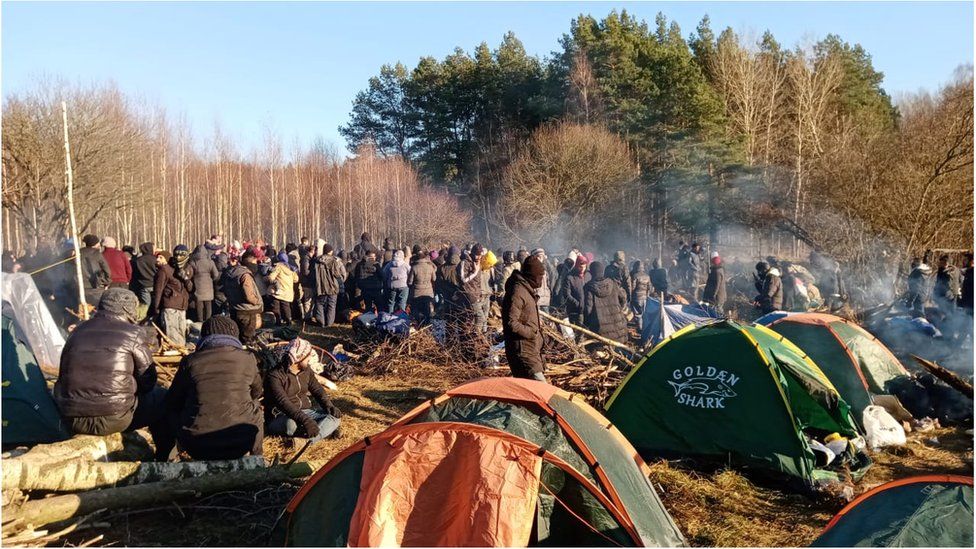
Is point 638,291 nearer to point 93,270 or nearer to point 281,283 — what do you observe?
point 281,283

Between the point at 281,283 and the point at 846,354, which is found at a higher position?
the point at 281,283

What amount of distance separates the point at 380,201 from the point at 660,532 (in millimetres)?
32758

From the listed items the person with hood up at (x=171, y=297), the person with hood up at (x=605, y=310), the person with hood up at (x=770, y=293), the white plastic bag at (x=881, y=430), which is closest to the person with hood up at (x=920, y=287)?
the person with hood up at (x=770, y=293)

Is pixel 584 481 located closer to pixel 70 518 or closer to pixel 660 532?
pixel 660 532

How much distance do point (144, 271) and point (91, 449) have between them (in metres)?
7.22

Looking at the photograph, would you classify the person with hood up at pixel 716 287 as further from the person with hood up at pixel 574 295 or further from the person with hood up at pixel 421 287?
the person with hood up at pixel 421 287

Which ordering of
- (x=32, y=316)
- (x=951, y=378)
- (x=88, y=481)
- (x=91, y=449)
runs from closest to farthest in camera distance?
(x=88, y=481)
(x=91, y=449)
(x=951, y=378)
(x=32, y=316)

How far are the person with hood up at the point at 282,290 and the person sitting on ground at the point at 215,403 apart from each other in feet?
24.8

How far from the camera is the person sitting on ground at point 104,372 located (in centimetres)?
566

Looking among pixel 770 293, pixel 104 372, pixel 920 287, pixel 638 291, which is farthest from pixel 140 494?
pixel 920 287

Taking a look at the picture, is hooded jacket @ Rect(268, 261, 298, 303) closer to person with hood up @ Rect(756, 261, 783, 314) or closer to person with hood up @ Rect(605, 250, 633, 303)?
person with hood up @ Rect(605, 250, 633, 303)

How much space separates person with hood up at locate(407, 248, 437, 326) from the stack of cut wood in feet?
24.2

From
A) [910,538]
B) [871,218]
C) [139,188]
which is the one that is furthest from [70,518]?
[139,188]

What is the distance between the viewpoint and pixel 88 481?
5.02 meters
